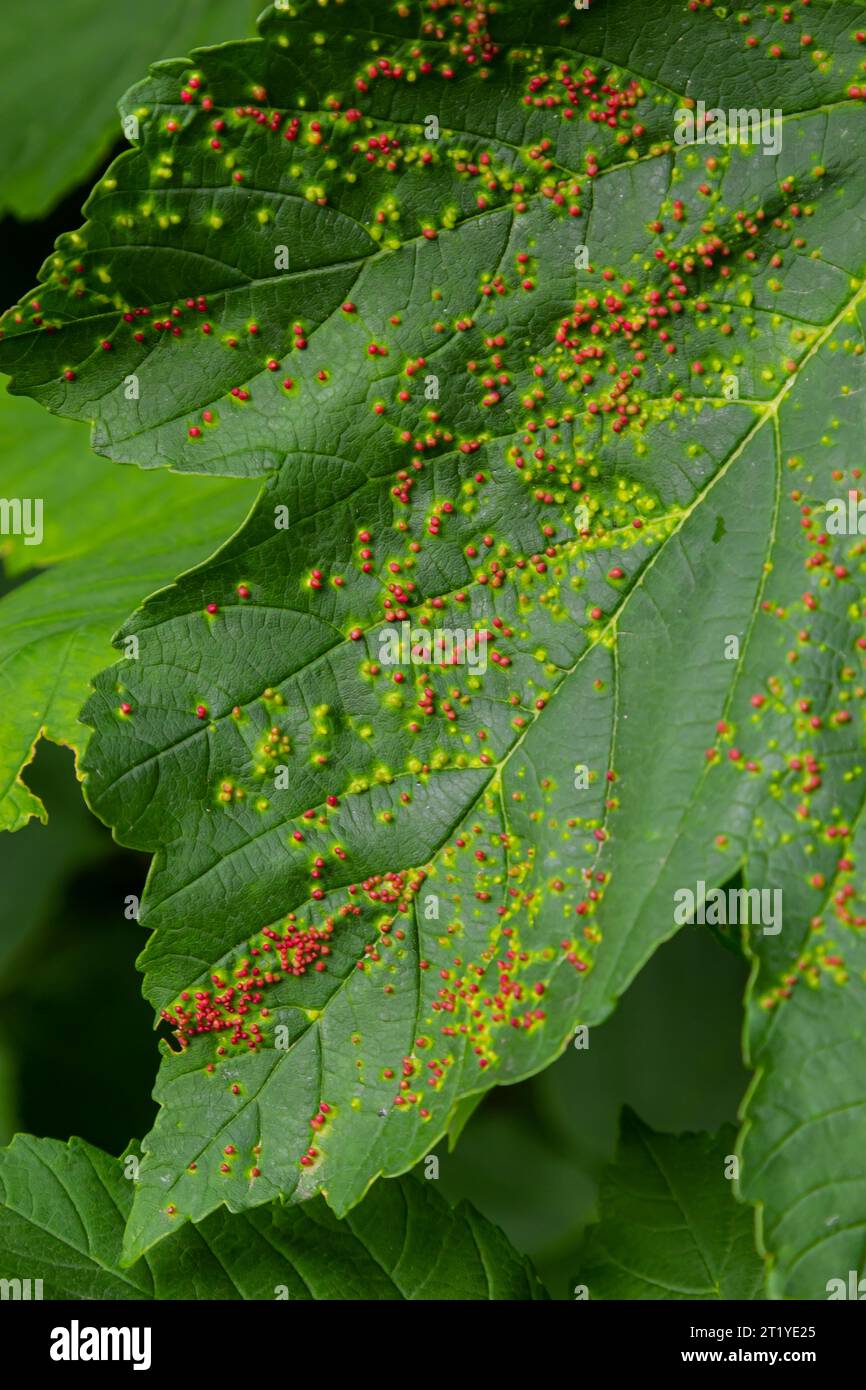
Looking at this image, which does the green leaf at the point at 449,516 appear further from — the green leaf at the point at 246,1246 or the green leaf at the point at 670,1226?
the green leaf at the point at 670,1226
